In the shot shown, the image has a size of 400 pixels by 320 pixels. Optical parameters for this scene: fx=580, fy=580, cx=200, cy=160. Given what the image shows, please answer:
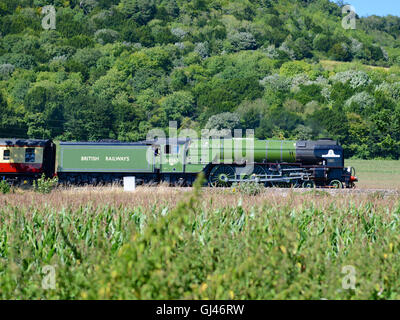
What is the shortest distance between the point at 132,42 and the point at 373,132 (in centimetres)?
12533

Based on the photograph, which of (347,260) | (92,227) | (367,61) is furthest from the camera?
(367,61)

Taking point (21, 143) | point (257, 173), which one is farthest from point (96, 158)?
point (257, 173)

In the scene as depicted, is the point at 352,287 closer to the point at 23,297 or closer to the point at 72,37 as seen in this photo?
the point at 23,297

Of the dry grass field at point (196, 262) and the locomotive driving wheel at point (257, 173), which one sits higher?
the locomotive driving wheel at point (257, 173)

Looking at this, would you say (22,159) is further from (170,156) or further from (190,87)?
(190,87)

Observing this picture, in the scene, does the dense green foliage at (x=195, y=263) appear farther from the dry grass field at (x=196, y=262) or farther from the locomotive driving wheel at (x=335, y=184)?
the locomotive driving wheel at (x=335, y=184)

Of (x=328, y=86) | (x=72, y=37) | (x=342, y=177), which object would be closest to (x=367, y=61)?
(x=328, y=86)

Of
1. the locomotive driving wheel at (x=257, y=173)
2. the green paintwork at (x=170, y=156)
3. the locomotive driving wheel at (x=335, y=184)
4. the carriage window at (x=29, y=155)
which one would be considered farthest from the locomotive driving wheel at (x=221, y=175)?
the carriage window at (x=29, y=155)

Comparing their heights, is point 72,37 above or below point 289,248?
above

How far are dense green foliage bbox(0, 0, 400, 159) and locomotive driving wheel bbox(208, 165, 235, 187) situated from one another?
4202 centimetres

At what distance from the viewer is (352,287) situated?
32.3ft

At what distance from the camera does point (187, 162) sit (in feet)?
121

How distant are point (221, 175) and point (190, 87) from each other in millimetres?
108779

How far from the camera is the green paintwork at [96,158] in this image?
38.3 meters
